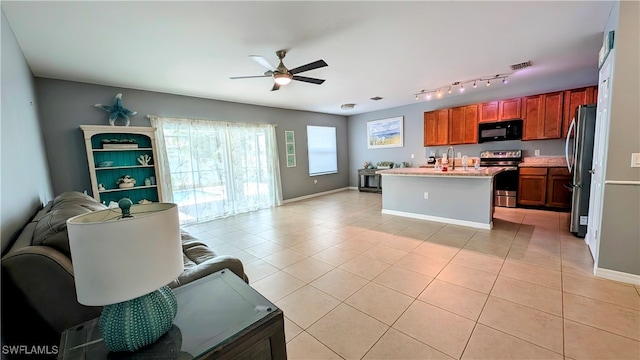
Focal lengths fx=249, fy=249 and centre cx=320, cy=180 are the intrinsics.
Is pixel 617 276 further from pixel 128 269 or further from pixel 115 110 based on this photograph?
pixel 115 110

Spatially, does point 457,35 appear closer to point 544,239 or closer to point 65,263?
point 544,239

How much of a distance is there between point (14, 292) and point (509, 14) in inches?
152

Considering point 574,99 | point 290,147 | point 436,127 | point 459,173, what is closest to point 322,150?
point 290,147

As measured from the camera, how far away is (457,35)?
270 cm

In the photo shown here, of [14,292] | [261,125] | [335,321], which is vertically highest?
[261,125]

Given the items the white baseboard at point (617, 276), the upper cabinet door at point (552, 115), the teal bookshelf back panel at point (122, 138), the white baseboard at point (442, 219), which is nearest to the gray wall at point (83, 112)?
the teal bookshelf back panel at point (122, 138)

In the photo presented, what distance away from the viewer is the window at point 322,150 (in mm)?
7234

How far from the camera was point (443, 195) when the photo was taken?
13.9 ft

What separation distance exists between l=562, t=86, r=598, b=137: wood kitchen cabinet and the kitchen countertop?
1.63 ft

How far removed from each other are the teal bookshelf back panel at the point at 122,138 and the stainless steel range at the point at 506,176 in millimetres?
6520

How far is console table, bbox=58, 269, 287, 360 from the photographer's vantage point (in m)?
0.85

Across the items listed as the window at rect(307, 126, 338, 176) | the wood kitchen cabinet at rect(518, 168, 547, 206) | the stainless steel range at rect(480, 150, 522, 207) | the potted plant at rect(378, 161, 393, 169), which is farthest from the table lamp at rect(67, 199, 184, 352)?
the potted plant at rect(378, 161, 393, 169)

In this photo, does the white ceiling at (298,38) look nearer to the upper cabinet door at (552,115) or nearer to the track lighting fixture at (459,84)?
the track lighting fixture at (459,84)

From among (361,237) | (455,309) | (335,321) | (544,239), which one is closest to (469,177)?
(544,239)
